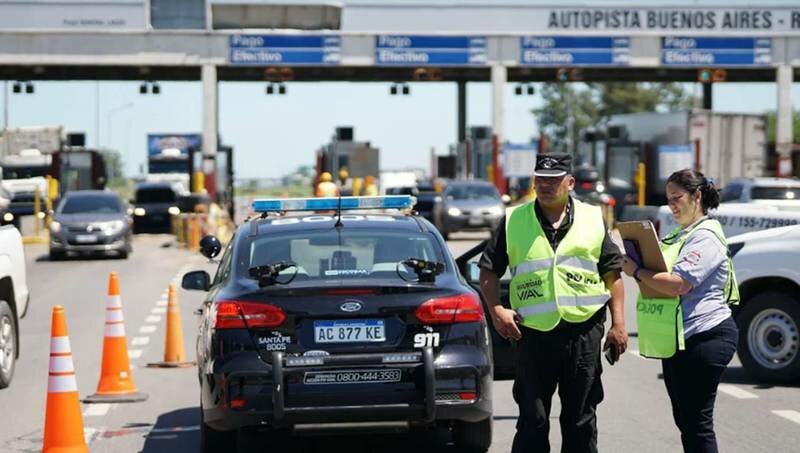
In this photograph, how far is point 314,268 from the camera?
9336 millimetres

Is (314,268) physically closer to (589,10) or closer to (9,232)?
(9,232)

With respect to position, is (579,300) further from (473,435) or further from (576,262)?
(473,435)

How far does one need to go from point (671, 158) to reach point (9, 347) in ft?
125

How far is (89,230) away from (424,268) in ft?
88.3

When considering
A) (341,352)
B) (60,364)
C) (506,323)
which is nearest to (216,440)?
(341,352)

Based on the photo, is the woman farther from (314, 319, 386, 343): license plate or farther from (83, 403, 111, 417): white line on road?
(83, 403, 111, 417): white line on road

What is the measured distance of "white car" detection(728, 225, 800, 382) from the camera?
12.9m

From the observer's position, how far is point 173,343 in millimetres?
14953

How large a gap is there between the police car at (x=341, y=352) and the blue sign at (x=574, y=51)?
44221mm

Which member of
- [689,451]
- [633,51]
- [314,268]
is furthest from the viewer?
[633,51]

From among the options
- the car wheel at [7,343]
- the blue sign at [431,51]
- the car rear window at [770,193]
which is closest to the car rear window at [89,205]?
the car rear window at [770,193]

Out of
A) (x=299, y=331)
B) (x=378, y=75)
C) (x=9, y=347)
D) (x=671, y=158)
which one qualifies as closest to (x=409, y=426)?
(x=299, y=331)

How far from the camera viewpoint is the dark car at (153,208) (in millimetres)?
48969

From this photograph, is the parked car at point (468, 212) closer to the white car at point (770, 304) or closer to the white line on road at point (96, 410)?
the white car at point (770, 304)
